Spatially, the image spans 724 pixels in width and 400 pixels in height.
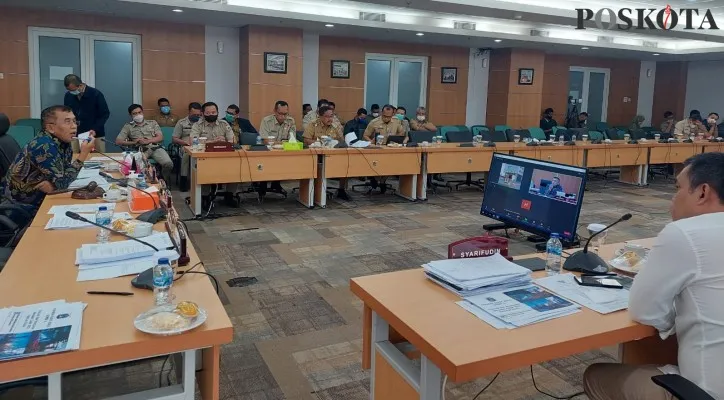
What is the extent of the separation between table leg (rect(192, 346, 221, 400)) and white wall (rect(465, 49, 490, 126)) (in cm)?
1135

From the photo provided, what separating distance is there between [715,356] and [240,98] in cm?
928

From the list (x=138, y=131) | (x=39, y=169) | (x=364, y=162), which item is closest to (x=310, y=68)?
(x=138, y=131)

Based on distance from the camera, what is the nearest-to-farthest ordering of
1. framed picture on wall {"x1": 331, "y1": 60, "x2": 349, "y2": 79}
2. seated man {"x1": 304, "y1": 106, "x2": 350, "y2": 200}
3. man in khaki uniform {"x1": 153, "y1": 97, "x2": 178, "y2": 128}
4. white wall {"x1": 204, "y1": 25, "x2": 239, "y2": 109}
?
seated man {"x1": 304, "y1": 106, "x2": 350, "y2": 200}, man in khaki uniform {"x1": 153, "y1": 97, "x2": 178, "y2": 128}, white wall {"x1": 204, "y1": 25, "x2": 239, "y2": 109}, framed picture on wall {"x1": 331, "y1": 60, "x2": 349, "y2": 79}

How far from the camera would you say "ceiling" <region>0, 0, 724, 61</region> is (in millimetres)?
7668

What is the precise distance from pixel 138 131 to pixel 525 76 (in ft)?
26.7

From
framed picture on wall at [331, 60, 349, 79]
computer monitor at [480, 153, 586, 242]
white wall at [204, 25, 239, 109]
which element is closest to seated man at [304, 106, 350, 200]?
white wall at [204, 25, 239, 109]

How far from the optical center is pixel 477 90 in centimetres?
1257

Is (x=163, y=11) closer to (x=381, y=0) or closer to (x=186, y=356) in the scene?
(x=381, y=0)

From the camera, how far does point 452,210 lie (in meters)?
6.74

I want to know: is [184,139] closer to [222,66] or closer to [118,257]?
[222,66]

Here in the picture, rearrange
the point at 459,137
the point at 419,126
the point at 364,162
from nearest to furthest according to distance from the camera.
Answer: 1. the point at 364,162
2. the point at 459,137
3. the point at 419,126

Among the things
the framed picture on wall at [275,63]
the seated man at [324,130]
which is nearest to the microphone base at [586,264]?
the seated man at [324,130]

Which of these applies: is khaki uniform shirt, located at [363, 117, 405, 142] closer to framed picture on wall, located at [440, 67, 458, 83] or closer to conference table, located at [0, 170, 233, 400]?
framed picture on wall, located at [440, 67, 458, 83]

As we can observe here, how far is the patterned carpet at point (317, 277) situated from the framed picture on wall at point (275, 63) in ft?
10.5
